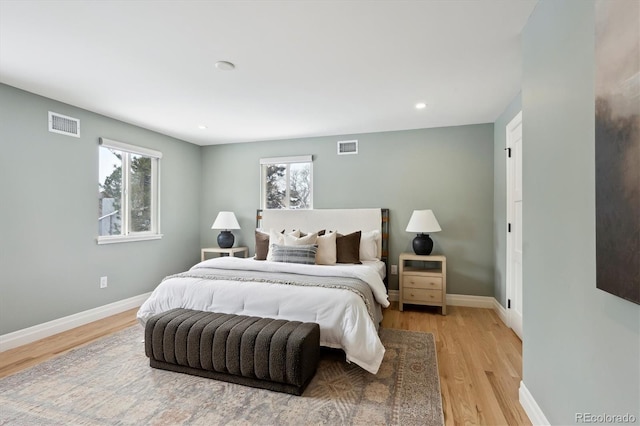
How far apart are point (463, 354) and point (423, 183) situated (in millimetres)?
2326

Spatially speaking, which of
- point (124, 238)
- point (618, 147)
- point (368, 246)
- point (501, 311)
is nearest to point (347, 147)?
point (368, 246)

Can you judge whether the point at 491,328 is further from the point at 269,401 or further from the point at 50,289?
the point at 50,289

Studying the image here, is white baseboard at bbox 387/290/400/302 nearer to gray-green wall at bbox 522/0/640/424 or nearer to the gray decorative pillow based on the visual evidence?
the gray decorative pillow

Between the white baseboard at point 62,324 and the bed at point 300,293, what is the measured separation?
117 centimetres

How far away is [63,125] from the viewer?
3.31 m

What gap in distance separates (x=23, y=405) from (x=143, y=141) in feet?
10.7

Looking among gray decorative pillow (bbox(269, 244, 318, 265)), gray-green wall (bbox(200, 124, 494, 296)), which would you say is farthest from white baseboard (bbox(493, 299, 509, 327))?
gray decorative pillow (bbox(269, 244, 318, 265))

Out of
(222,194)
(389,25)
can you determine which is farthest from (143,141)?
(389,25)

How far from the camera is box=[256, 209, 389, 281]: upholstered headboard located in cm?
438

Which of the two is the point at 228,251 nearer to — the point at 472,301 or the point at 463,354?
the point at 463,354

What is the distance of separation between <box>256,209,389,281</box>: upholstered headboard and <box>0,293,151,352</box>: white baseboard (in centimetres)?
211

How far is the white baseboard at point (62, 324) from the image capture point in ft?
9.33

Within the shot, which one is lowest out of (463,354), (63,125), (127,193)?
(463,354)

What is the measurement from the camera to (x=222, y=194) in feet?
17.3
